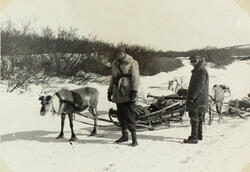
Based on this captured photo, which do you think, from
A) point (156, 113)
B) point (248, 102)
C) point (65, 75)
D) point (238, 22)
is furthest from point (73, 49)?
point (248, 102)

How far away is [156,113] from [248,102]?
112 cm

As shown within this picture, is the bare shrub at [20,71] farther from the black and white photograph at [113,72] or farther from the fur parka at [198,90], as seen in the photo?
the fur parka at [198,90]

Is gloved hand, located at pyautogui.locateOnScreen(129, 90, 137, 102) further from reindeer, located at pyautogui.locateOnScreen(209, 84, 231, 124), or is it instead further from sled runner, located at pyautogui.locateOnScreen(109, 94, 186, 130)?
reindeer, located at pyautogui.locateOnScreen(209, 84, 231, 124)

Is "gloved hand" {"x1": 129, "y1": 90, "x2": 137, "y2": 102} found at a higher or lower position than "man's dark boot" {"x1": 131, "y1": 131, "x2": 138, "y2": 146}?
higher

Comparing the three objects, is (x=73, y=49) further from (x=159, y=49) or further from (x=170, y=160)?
(x=170, y=160)

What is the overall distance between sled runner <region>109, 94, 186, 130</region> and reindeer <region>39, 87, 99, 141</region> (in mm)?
409

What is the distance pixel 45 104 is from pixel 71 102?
1.12ft

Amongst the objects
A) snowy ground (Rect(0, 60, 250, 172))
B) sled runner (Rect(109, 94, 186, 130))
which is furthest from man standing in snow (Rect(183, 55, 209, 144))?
sled runner (Rect(109, 94, 186, 130))

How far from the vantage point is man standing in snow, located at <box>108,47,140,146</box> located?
449 centimetres

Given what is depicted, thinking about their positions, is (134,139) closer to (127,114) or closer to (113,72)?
(127,114)

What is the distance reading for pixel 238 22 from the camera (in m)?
4.88

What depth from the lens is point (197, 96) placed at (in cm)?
470

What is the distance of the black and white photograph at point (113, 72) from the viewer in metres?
4.51

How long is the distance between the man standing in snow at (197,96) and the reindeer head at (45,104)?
1396 millimetres
